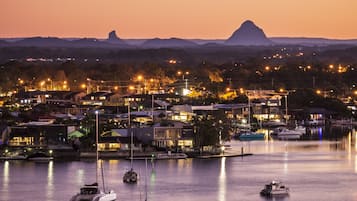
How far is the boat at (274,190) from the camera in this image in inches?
511

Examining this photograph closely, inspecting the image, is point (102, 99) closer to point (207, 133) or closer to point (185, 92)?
point (185, 92)

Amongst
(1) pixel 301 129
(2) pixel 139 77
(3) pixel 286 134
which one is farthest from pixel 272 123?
(2) pixel 139 77

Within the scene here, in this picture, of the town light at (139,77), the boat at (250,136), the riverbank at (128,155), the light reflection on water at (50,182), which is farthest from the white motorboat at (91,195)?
the town light at (139,77)

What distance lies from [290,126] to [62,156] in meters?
8.65

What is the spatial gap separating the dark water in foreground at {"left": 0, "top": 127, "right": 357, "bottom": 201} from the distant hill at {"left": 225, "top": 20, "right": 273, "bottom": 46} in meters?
82.4

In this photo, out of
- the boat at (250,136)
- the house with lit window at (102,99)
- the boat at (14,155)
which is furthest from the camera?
the house with lit window at (102,99)

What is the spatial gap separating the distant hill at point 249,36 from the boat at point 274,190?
87.3 metres

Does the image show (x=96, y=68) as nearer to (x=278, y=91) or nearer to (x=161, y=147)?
(x=278, y=91)

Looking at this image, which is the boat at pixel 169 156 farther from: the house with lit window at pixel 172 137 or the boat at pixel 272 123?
the boat at pixel 272 123

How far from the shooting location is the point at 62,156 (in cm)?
1808

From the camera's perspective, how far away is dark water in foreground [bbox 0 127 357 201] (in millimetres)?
12977

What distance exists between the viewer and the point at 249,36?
335 feet

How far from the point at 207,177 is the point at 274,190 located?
1.99 meters

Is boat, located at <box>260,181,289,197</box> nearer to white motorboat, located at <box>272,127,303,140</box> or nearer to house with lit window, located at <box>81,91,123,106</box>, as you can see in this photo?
white motorboat, located at <box>272,127,303,140</box>
